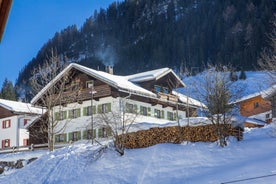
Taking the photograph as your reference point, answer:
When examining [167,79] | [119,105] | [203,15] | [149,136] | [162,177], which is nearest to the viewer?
[162,177]

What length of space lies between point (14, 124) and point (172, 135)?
30178 millimetres

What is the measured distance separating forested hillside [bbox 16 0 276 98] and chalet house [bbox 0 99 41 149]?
63116 mm

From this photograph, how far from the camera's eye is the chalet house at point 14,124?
5143 centimetres

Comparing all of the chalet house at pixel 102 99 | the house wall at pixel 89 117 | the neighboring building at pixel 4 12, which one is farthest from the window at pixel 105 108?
the neighboring building at pixel 4 12

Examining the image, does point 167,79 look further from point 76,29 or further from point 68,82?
point 76,29

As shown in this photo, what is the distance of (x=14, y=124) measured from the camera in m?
51.8

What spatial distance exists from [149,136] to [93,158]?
137 inches

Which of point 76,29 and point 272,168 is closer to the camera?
point 272,168

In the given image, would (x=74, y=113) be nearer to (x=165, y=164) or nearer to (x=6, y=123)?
(x=6, y=123)

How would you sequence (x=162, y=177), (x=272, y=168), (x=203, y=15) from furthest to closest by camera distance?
1. (x=203, y=15)
2. (x=162, y=177)
3. (x=272, y=168)

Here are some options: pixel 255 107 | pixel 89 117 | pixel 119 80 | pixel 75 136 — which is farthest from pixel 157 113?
pixel 255 107

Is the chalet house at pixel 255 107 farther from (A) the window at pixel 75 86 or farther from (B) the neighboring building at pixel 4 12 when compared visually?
(B) the neighboring building at pixel 4 12

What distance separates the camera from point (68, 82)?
141 feet

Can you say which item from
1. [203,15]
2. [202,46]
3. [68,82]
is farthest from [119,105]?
[203,15]
